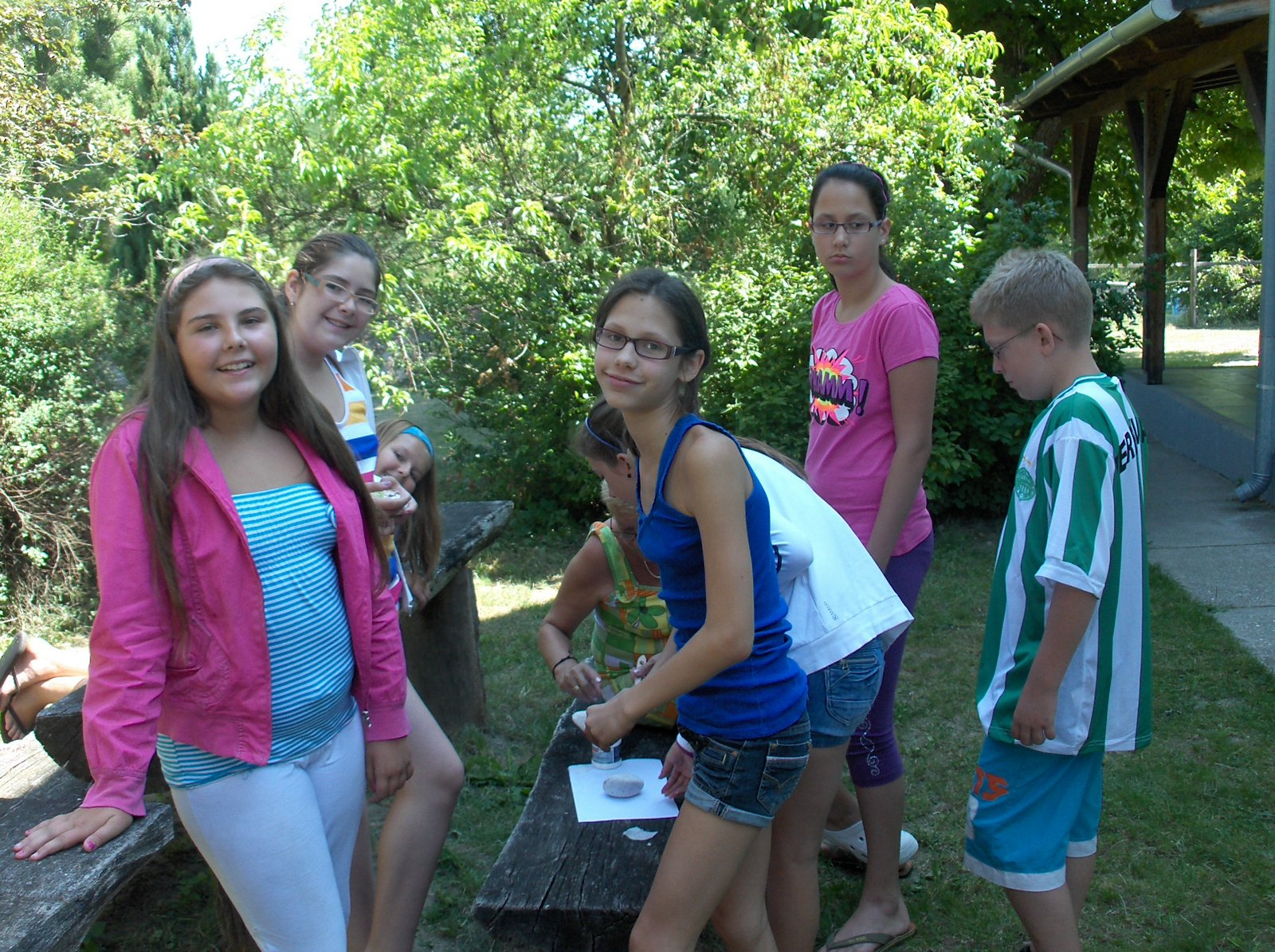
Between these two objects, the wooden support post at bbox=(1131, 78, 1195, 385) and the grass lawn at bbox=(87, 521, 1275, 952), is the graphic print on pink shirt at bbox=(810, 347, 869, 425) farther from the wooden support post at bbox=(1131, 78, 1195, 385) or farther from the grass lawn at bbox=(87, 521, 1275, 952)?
the wooden support post at bbox=(1131, 78, 1195, 385)

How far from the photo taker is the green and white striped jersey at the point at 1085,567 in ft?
6.83

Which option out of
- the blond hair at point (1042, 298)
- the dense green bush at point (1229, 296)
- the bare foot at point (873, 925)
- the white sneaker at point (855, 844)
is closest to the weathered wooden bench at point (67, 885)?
the bare foot at point (873, 925)

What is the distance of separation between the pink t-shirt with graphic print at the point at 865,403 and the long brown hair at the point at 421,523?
105 centimetres

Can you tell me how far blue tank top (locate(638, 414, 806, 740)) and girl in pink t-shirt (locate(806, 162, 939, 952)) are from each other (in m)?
0.74

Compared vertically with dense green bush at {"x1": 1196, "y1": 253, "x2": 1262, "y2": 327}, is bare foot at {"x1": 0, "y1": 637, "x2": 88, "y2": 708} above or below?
above

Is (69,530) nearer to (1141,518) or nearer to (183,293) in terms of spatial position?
(183,293)

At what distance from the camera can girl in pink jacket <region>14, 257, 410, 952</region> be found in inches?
70.4

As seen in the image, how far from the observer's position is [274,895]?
192 cm

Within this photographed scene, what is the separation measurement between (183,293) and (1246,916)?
9.97ft

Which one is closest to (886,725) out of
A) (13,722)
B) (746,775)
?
(746,775)

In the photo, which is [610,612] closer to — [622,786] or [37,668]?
[622,786]

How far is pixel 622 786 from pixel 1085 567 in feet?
3.81

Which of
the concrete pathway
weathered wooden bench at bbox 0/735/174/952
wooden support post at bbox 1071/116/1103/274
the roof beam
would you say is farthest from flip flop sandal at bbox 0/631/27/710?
wooden support post at bbox 1071/116/1103/274

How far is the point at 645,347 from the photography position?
191 centimetres
